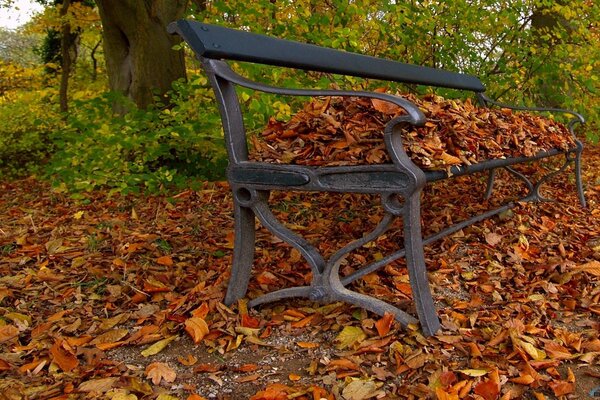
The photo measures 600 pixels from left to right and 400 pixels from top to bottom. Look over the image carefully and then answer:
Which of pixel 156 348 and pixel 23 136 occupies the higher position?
pixel 23 136

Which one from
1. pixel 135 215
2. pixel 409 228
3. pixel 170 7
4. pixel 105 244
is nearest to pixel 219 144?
pixel 135 215

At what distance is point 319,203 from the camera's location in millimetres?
4168

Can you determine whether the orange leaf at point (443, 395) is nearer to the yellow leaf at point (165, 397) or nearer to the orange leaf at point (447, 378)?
the orange leaf at point (447, 378)

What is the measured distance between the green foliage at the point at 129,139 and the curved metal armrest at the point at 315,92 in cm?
196

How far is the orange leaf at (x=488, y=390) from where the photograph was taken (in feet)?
5.40

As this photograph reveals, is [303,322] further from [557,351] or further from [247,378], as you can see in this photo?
[557,351]

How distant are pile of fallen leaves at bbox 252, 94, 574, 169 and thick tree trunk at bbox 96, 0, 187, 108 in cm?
348

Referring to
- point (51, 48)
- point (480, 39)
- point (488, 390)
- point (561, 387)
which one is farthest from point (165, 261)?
point (51, 48)

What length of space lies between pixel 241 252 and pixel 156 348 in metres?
0.51

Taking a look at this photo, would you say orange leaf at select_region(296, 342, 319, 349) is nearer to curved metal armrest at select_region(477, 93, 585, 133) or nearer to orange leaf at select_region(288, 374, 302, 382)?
orange leaf at select_region(288, 374, 302, 382)

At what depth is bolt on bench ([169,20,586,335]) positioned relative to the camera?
6.23ft

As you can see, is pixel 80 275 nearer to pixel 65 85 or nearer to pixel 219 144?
pixel 219 144

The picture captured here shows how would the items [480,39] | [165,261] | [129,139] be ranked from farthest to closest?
[480,39] < [129,139] < [165,261]

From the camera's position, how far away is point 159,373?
1.85 metres
